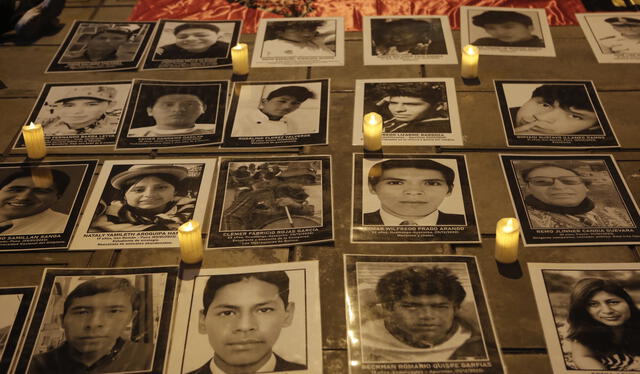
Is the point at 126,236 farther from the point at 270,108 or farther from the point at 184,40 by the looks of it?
the point at 184,40

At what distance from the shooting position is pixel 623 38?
246 centimetres

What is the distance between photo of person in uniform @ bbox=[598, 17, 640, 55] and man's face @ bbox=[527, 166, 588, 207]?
0.69 metres

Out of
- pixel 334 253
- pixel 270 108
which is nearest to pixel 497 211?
pixel 334 253

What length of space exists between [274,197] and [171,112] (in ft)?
1.65

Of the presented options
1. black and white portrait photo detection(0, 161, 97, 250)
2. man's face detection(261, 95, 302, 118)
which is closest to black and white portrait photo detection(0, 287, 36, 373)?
black and white portrait photo detection(0, 161, 97, 250)

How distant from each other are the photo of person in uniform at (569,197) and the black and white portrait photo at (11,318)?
1200 millimetres

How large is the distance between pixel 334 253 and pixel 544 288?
484 millimetres

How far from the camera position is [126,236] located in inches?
71.7

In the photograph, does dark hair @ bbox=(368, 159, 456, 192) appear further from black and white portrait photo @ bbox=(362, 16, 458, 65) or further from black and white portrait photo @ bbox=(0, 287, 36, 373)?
black and white portrait photo @ bbox=(0, 287, 36, 373)

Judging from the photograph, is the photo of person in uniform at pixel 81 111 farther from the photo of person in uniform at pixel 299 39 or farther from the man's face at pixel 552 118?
the man's face at pixel 552 118

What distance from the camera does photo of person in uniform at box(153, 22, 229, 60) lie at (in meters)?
2.45

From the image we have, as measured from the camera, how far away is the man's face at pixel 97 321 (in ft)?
5.19

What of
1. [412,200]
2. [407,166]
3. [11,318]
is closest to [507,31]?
[407,166]

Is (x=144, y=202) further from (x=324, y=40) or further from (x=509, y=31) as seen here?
(x=509, y=31)
